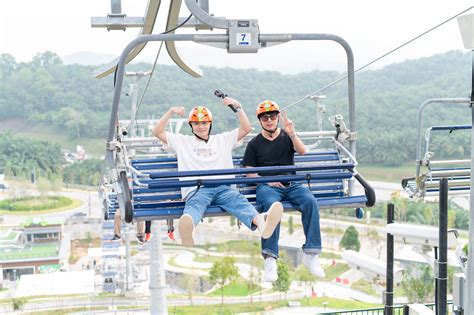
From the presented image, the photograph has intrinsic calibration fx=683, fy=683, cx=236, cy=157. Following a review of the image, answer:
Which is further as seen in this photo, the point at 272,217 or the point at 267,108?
the point at 267,108

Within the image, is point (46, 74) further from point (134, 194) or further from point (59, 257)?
point (134, 194)

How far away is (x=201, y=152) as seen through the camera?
303cm

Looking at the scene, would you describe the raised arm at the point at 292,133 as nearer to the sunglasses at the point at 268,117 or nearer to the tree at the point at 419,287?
the sunglasses at the point at 268,117

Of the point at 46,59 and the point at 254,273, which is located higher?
the point at 46,59

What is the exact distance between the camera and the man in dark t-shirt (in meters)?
2.84

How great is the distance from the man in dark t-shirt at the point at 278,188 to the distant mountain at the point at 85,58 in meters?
53.1

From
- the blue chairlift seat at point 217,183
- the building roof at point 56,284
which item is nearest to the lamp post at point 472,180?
the blue chairlift seat at point 217,183

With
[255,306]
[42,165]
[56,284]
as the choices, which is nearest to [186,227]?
[255,306]

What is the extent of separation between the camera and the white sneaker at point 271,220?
8.69 ft

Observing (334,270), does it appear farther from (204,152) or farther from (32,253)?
(204,152)

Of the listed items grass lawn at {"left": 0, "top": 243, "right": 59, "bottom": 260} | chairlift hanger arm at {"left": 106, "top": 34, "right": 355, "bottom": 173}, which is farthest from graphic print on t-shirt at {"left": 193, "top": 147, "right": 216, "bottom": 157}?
grass lawn at {"left": 0, "top": 243, "right": 59, "bottom": 260}

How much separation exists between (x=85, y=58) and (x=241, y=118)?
5998 cm

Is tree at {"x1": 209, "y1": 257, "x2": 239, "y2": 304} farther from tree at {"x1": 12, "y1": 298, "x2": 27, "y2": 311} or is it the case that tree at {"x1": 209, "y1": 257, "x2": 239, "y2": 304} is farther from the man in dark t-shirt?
the man in dark t-shirt

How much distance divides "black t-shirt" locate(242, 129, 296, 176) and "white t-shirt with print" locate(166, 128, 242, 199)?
10 cm
